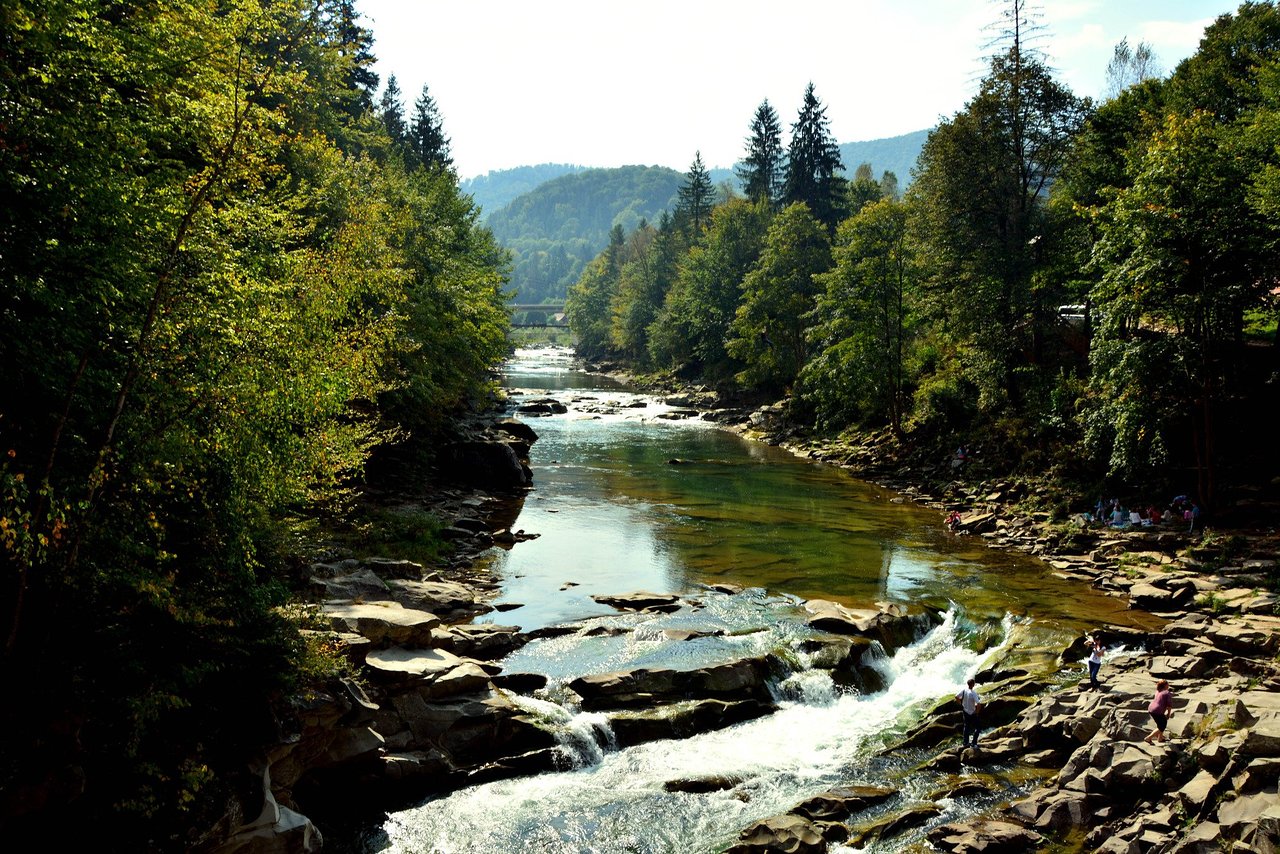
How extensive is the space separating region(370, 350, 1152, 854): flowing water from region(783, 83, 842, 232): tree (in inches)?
2151

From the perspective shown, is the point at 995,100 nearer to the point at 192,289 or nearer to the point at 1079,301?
the point at 1079,301

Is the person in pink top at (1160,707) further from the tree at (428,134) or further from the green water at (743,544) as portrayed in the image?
the tree at (428,134)

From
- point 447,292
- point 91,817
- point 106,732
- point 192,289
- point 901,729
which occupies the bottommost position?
point 901,729

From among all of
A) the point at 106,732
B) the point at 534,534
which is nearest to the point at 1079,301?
the point at 534,534

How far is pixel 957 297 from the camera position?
41.6m

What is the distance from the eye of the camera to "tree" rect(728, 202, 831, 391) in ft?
219

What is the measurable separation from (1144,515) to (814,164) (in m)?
70.6

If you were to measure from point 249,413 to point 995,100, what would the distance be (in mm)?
42181

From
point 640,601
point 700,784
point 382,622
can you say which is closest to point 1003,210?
point 640,601

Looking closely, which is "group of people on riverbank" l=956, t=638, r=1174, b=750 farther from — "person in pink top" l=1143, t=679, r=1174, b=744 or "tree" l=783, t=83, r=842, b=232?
"tree" l=783, t=83, r=842, b=232

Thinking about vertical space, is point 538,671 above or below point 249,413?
below

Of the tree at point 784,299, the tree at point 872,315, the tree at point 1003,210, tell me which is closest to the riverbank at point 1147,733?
the tree at point 1003,210

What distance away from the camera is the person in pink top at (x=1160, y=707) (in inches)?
574

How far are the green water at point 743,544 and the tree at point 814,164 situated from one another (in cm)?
4968
